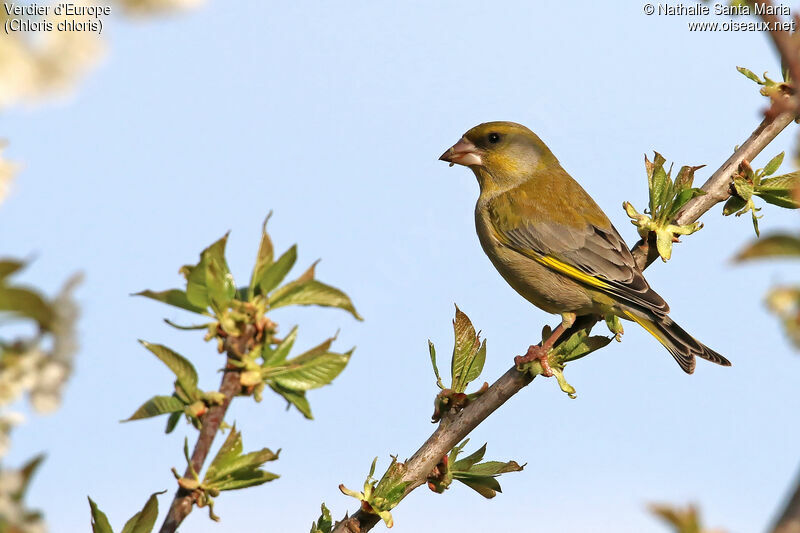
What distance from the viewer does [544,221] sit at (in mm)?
6980

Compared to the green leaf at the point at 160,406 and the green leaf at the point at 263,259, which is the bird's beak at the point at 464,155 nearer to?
the green leaf at the point at 263,259

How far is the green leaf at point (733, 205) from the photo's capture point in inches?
169

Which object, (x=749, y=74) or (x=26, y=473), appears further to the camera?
(x=749, y=74)

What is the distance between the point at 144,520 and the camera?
247cm

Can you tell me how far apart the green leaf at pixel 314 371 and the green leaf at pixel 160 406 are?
0.28 meters

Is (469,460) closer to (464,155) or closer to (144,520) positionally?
(144,520)

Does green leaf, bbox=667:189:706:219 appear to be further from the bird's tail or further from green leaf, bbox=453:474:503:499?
the bird's tail

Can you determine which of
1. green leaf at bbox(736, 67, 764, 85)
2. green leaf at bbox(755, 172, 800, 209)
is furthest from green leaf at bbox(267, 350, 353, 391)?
green leaf at bbox(736, 67, 764, 85)

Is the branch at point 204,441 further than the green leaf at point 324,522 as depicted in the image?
No

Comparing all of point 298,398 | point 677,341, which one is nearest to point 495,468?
point 298,398

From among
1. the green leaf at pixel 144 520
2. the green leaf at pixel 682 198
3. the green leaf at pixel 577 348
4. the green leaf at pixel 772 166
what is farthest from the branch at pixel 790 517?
the green leaf at pixel 772 166

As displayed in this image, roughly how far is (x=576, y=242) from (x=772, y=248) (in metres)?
5.00

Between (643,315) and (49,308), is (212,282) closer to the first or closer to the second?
(49,308)

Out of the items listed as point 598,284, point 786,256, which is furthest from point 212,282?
point 598,284
